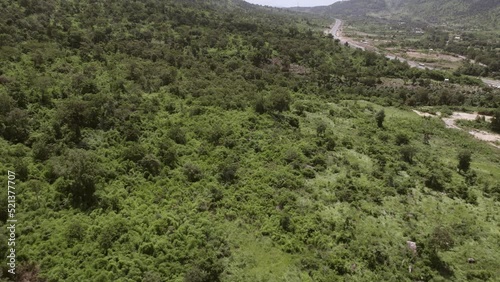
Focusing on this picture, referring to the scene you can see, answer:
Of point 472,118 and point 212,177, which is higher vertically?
point 472,118

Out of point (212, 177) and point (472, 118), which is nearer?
Result: point (212, 177)

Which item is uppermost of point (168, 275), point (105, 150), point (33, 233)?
point (105, 150)

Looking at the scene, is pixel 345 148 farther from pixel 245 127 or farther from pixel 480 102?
pixel 480 102

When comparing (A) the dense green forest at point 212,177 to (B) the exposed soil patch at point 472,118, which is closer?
(A) the dense green forest at point 212,177

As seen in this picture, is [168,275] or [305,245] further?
[305,245]

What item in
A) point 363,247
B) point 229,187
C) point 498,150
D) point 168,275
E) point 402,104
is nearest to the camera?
point 168,275

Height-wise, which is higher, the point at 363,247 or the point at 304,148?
the point at 304,148

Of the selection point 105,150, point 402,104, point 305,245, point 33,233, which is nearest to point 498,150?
point 402,104

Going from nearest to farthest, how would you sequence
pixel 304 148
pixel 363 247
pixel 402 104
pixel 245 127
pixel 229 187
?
1. pixel 363 247
2. pixel 229 187
3. pixel 304 148
4. pixel 245 127
5. pixel 402 104
